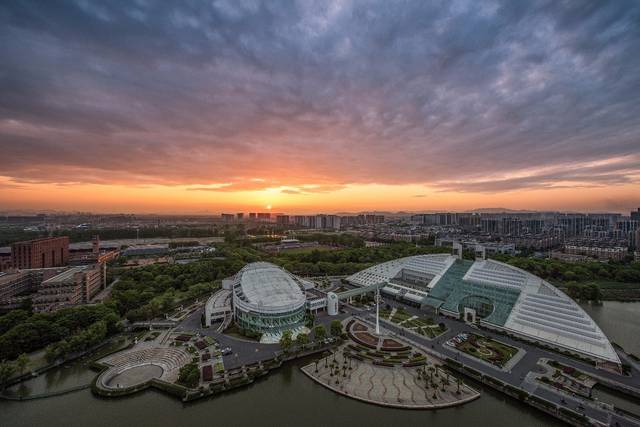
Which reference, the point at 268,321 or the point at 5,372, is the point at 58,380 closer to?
the point at 5,372

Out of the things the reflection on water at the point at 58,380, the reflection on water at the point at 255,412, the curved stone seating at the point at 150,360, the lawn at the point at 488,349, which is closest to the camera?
the reflection on water at the point at 255,412

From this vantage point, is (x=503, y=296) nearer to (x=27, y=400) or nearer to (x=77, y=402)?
(x=77, y=402)

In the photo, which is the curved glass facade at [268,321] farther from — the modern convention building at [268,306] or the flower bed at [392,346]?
the flower bed at [392,346]

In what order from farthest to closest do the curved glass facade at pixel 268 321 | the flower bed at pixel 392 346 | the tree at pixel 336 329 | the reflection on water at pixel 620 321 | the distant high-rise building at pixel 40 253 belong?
the distant high-rise building at pixel 40 253 < the curved glass facade at pixel 268 321 < the tree at pixel 336 329 < the reflection on water at pixel 620 321 < the flower bed at pixel 392 346

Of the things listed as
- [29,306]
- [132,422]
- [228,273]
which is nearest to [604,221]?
[228,273]

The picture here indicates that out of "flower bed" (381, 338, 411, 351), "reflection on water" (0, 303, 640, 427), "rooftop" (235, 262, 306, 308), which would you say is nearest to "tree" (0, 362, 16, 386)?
"reflection on water" (0, 303, 640, 427)

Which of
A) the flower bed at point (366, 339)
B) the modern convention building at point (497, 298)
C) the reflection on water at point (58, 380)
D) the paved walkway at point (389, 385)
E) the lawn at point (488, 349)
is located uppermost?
the modern convention building at point (497, 298)

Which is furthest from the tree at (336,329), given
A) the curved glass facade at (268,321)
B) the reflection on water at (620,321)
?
the reflection on water at (620,321)

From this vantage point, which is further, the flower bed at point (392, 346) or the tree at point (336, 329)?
the tree at point (336, 329)
